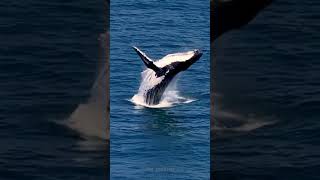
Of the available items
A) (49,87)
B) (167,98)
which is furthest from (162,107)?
(49,87)

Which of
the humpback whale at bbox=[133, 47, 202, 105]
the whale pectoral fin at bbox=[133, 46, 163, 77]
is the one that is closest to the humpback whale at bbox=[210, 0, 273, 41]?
the humpback whale at bbox=[133, 47, 202, 105]

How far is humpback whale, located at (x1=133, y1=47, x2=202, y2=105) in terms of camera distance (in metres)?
11.7

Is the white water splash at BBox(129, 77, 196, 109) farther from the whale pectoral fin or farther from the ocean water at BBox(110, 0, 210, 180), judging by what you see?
the whale pectoral fin

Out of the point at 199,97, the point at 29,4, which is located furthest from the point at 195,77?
the point at 29,4

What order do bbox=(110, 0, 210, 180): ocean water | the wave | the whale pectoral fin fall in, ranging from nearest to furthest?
bbox=(110, 0, 210, 180): ocean water → the wave → the whale pectoral fin

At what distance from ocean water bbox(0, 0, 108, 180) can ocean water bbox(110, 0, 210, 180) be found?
0.29 metres

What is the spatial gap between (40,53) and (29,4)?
74 centimetres

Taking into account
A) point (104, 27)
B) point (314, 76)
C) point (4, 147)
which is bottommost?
point (4, 147)

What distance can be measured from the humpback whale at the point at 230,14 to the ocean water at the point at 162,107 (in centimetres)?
14

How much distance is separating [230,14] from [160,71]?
51.9 inches

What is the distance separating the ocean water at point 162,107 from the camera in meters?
11.4

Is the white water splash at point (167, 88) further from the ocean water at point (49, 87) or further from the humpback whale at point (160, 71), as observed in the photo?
the ocean water at point (49, 87)

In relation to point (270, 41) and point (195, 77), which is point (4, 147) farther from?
point (270, 41)

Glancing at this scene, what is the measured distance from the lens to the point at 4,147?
11.7 metres
